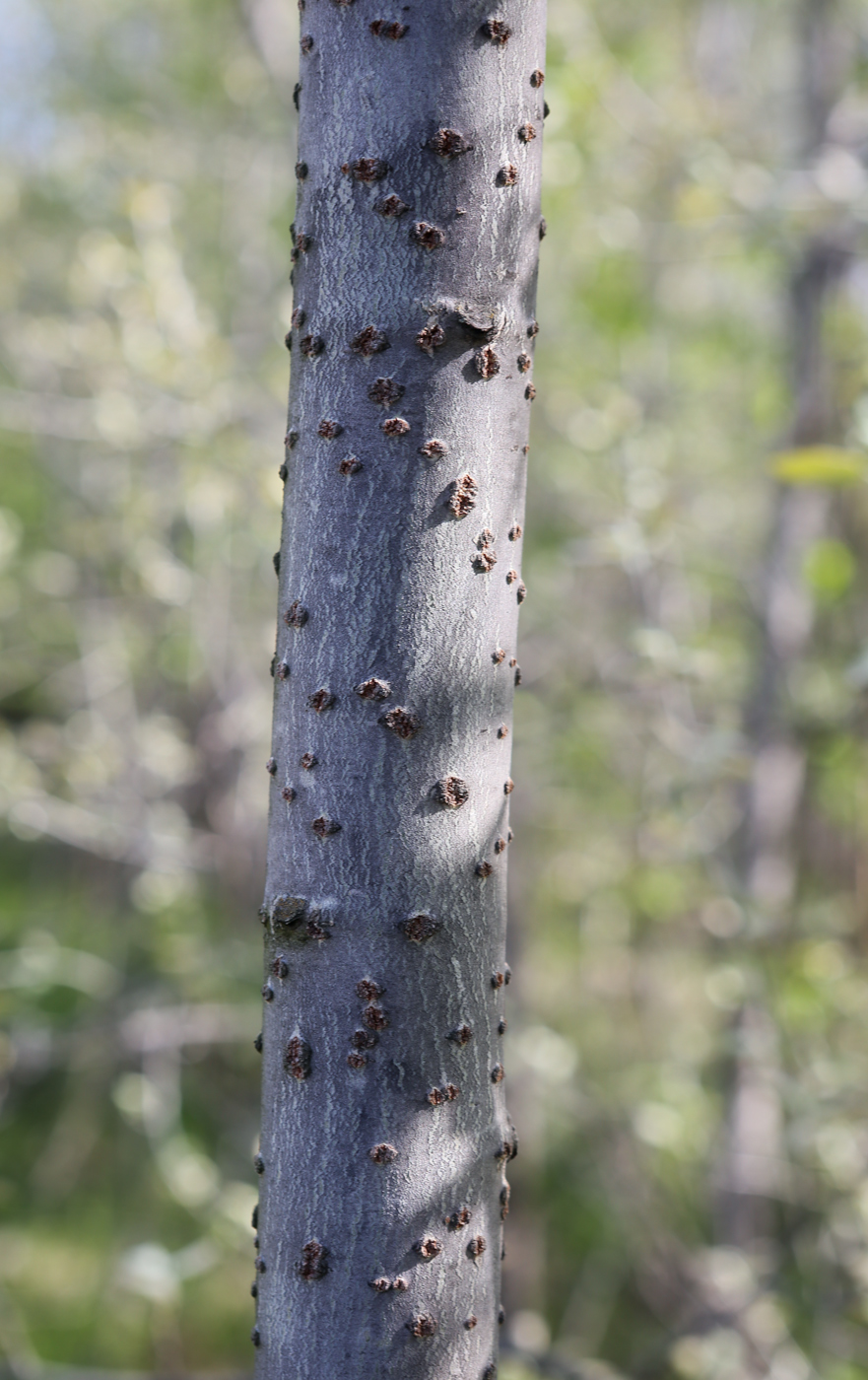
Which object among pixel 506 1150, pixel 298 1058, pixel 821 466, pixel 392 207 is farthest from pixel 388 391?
pixel 821 466

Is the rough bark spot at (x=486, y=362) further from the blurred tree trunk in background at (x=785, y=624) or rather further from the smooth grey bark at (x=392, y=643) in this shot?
the blurred tree trunk in background at (x=785, y=624)

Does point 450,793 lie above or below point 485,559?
below

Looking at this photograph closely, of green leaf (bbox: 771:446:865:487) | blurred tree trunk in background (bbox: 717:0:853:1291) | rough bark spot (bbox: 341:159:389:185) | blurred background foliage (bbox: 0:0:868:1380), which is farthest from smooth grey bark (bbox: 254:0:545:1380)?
blurred tree trunk in background (bbox: 717:0:853:1291)

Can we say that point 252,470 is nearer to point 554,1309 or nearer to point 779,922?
point 779,922

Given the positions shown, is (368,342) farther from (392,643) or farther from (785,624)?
(785,624)

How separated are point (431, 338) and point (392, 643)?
218 millimetres

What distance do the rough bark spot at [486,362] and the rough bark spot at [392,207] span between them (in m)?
0.11

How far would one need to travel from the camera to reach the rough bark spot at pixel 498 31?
748 millimetres

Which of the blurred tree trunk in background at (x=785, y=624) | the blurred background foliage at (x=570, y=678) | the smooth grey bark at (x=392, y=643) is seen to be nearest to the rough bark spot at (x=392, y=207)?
the smooth grey bark at (x=392, y=643)

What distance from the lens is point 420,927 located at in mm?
774

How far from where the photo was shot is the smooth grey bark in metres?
0.75

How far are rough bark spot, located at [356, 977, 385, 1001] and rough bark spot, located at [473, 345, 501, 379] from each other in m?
0.45

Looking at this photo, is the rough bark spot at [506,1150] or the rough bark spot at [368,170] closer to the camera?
the rough bark spot at [368,170]

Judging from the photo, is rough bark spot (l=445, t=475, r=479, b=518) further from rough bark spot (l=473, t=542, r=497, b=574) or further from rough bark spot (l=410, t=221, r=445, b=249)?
rough bark spot (l=410, t=221, r=445, b=249)
